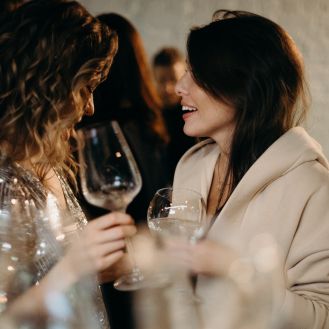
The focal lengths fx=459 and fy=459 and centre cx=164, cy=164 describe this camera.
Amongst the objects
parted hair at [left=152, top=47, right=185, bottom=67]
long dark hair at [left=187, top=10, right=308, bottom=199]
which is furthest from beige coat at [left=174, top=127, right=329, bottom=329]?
parted hair at [left=152, top=47, right=185, bottom=67]

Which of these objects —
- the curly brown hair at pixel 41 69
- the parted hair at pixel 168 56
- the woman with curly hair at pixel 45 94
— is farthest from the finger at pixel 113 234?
the parted hair at pixel 168 56

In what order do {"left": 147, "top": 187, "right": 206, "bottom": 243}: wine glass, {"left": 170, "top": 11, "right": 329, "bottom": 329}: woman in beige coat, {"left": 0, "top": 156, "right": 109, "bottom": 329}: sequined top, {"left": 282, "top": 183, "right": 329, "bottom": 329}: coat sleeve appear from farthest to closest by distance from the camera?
{"left": 170, "top": 11, "right": 329, "bottom": 329}: woman in beige coat → {"left": 282, "top": 183, "right": 329, "bottom": 329}: coat sleeve → {"left": 147, "top": 187, "right": 206, "bottom": 243}: wine glass → {"left": 0, "top": 156, "right": 109, "bottom": 329}: sequined top

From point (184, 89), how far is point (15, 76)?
2.16 feet

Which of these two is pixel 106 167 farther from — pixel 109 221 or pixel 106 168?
pixel 109 221

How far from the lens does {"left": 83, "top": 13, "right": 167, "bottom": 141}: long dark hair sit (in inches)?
82.0

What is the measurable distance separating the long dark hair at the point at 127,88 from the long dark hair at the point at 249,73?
22.5 inches

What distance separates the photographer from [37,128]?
1126 millimetres

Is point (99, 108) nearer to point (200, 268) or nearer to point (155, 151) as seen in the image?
point (155, 151)

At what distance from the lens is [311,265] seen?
4.19 feet

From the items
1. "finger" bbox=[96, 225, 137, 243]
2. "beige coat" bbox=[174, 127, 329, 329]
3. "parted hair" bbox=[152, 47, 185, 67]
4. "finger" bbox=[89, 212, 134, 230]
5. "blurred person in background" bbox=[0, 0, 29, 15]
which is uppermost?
"blurred person in background" bbox=[0, 0, 29, 15]

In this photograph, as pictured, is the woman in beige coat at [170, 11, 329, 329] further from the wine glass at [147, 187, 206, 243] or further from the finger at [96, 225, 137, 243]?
the finger at [96, 225, 137, 243]

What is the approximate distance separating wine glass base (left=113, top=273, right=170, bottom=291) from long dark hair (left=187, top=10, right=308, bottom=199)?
0.68m

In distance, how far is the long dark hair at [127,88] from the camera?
2084mm

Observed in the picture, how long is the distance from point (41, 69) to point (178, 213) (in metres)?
0.48
